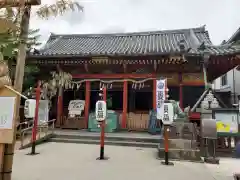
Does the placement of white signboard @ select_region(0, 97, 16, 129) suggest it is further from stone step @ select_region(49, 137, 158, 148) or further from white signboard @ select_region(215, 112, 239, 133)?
white signboard @ select_region(215, 112, 239, 133)

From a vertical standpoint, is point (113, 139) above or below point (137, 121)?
below

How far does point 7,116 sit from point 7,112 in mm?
59

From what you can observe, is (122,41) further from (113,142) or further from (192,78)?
(113,142)

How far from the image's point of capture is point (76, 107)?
11867 mm

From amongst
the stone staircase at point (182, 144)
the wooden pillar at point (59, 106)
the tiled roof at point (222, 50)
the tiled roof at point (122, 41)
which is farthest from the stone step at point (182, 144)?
the tiled roof at point (122, 41)

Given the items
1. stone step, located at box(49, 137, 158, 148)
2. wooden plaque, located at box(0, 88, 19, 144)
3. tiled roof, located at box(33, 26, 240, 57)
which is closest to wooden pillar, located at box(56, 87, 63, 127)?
stone step, located at box(49, 137, 158, 148)

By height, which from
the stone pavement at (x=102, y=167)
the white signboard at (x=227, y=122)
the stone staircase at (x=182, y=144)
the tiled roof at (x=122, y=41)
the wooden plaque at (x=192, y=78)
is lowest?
the stone pavement at (x=102, y=167)

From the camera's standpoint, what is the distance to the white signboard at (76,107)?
464 inches

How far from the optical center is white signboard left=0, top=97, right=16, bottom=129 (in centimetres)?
319

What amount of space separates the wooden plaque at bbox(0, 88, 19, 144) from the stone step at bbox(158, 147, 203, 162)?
16.0 ft

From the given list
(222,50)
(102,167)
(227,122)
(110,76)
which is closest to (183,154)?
(227,122)

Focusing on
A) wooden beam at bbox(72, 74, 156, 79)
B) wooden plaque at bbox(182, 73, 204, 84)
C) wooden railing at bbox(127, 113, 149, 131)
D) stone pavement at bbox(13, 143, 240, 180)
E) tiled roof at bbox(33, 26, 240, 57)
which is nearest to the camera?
stone pavement at bbox(13, 143, 240, 180)

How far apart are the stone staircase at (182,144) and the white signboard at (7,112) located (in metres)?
4.88

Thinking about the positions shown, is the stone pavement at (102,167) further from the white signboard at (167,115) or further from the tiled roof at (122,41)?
the tiled roof at (122,41)
